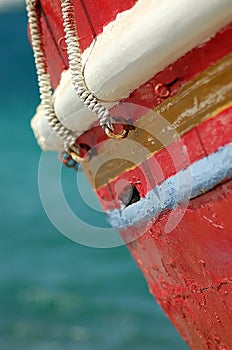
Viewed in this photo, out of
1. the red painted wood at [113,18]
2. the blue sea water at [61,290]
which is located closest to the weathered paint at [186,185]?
the red painted wood at [113,18]

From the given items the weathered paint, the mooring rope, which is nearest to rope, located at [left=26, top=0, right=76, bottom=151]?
the mooring rope

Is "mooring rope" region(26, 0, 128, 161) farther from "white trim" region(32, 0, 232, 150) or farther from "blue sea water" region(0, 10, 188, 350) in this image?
"blue sea water" region(0, 10, 188, 350)

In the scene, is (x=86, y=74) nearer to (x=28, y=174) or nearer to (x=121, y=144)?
(x=121, y=144)

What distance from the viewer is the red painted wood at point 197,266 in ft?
3.96

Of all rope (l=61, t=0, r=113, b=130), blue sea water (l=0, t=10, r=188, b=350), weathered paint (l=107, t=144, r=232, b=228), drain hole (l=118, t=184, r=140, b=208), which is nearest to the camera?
weathered paint (l=107, t=144, r=232, b=228)

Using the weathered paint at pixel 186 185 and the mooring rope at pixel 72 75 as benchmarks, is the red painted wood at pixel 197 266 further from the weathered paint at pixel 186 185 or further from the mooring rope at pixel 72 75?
the mooring rope at pixel 72 75

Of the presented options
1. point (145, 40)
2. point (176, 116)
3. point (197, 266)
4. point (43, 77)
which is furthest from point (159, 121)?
point (43, 77)

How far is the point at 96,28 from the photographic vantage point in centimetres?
129

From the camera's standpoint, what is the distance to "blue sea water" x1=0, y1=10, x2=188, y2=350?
456 cm

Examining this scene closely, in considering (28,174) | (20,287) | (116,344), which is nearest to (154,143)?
(116,344)

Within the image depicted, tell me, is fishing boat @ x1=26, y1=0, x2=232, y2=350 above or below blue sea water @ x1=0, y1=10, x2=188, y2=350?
below

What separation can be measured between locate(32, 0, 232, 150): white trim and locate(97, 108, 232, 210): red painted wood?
12cm

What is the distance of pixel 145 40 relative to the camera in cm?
109

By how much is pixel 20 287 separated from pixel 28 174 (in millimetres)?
3803
